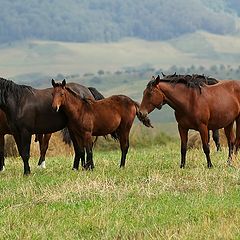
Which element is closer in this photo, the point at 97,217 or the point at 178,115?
the point at 97,217

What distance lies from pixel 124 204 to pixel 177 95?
14.7 feet

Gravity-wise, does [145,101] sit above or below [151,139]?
above

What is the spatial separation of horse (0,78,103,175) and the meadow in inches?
30.5

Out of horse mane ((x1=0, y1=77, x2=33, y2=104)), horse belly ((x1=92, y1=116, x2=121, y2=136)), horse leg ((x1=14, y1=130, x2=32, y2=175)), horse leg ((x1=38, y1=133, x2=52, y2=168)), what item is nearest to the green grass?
horse leg ((x1=14, y1=130, x2=32, y2=175))

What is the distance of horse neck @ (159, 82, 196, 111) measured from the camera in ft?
48.5

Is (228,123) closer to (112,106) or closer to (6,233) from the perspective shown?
(112,106)

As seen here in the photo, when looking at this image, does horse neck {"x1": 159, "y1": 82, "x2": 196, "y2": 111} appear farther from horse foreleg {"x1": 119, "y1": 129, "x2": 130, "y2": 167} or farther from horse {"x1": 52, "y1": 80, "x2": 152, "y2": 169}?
horse foreleg {"x1": 119, "y1": 129, "x2": 130, "y2": 167}

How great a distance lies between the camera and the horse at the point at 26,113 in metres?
14.7

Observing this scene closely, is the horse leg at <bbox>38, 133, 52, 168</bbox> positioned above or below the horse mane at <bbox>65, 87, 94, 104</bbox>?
below

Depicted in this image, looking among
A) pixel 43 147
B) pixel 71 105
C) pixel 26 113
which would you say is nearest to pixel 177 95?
pixel 71 105

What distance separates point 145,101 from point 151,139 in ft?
54.9

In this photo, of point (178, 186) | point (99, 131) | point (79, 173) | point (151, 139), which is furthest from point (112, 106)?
point (151, 139)

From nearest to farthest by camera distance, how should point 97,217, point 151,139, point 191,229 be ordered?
1. point 191,229
2. point 97,217
3. point 151,139

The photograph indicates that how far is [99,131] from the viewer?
15.5 metres
